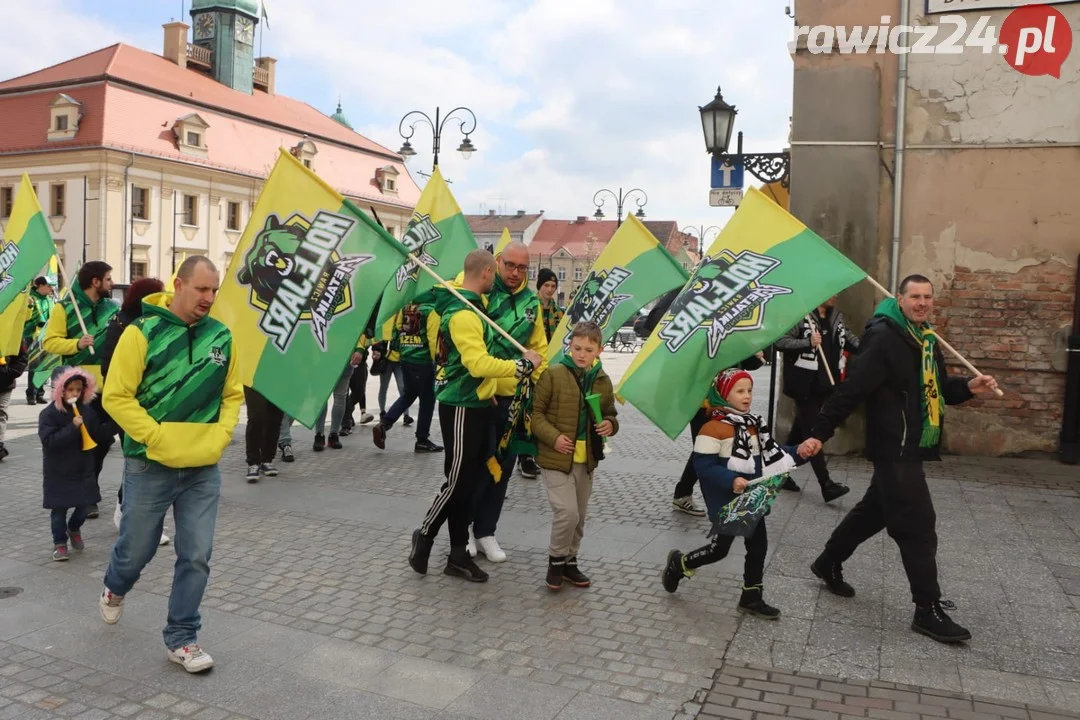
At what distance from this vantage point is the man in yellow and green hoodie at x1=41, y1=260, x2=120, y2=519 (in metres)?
7.37

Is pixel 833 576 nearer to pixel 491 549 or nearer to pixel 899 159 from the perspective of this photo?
pixel 491 549

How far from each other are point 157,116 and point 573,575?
182 ft

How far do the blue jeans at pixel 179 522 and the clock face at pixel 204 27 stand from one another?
6714cm

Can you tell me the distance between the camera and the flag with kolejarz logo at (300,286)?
5.12 m

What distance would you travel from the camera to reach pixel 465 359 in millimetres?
5453

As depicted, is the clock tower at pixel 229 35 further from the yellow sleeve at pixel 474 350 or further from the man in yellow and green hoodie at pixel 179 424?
the man in yellow and green hoodie at pixel 179 424

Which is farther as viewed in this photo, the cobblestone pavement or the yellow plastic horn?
the yellow plastic horn

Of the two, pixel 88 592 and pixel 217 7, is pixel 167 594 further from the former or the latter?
pixel 217 7

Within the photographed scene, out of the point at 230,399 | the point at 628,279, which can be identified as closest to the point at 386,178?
the point at 628,279

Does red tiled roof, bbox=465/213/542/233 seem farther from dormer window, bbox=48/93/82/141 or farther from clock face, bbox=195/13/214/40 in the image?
dormer window, bbox=48/93/82/141

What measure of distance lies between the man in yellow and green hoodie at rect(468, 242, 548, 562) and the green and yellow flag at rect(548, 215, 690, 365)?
188 centimetres

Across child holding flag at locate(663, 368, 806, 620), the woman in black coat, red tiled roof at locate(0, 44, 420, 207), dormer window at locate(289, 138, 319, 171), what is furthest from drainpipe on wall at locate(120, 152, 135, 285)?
child holding flag at locate(663, 368, 806, 620)

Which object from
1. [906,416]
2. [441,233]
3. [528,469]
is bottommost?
[528,469]

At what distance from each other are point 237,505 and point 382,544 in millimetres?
1726
